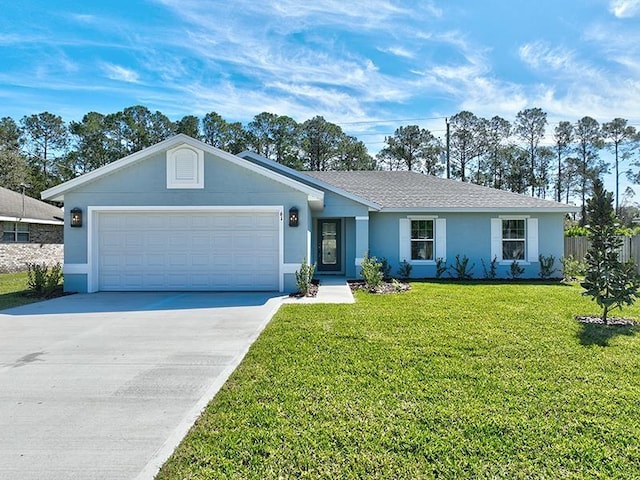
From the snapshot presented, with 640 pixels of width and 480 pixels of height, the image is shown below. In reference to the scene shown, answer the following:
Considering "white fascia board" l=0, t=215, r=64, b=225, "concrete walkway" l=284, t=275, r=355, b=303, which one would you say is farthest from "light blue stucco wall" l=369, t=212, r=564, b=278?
"white fascia board" l=0, t=215, r=64, b=225

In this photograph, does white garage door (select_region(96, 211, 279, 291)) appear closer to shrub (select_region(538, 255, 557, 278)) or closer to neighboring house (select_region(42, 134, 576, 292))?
neighboring house (select_region(42, 134, 576, 292))

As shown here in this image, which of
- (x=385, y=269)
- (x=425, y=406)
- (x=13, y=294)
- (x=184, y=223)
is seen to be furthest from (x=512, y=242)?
(x=13, y=294)

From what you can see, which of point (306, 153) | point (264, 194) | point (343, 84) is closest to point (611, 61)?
point (343, 84)

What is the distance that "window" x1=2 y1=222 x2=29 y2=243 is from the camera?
18516 mm

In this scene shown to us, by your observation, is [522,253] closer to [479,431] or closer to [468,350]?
[468,350]

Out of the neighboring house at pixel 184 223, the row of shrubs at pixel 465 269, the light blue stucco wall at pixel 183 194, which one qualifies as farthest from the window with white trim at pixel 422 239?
the light blue stucco wall at pixel 183 194

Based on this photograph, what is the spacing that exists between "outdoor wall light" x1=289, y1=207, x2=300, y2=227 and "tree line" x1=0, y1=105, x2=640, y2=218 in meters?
26.3

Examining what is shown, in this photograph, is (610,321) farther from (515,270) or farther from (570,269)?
(570,269)

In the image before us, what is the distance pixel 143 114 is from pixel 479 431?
40.4m

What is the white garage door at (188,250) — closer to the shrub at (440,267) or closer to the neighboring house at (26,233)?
the shrub at (440,267)

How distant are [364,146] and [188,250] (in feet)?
99.4

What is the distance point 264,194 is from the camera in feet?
36.1

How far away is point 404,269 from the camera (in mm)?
14258

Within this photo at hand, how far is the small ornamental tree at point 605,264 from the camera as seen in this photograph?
7059mm
